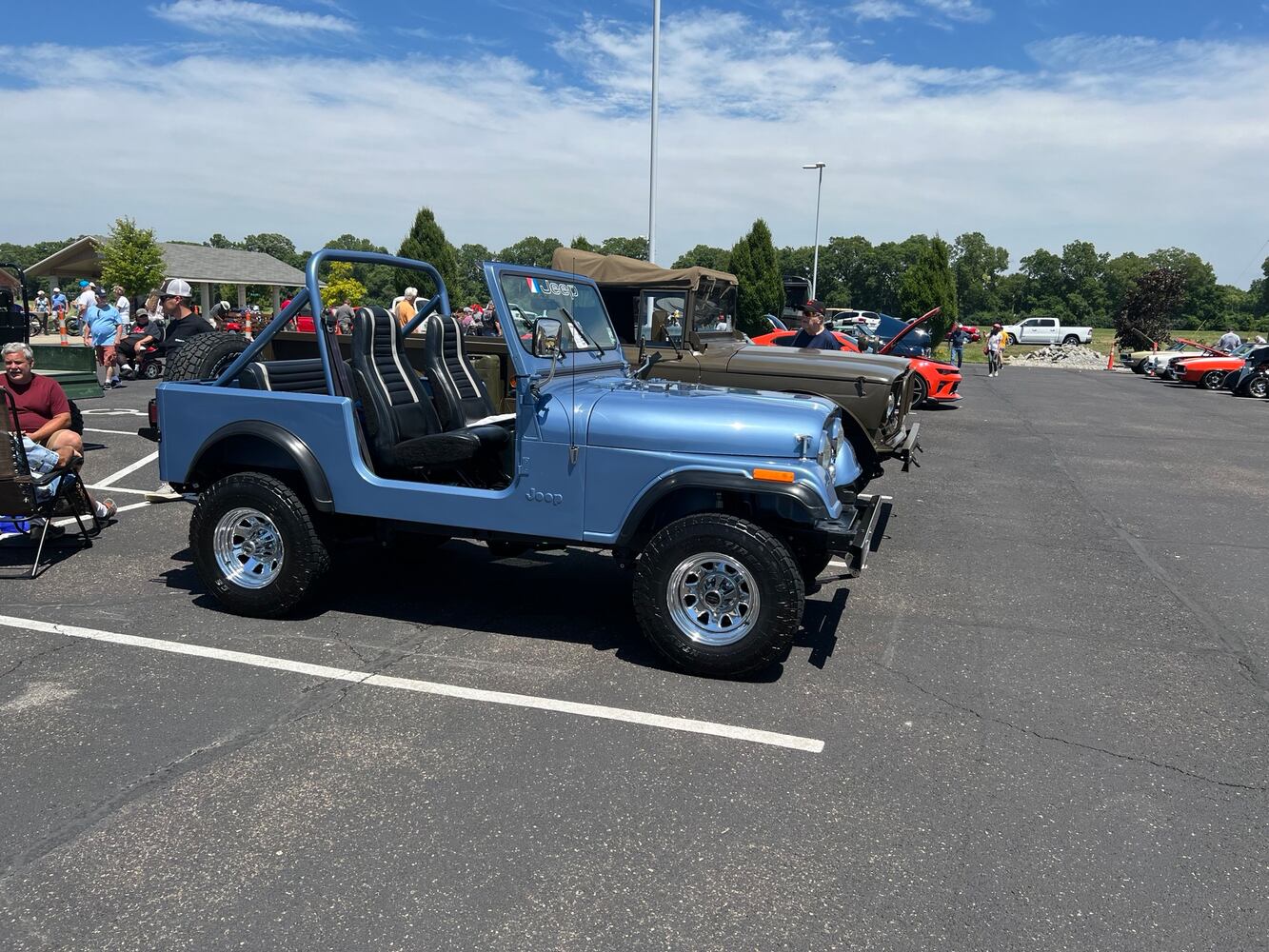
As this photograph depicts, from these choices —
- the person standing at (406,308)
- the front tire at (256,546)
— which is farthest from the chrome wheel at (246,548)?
the person standing at (406,308)

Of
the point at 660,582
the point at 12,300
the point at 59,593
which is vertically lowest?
the point at 59,593

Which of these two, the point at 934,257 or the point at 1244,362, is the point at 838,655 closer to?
the point at 1244,362

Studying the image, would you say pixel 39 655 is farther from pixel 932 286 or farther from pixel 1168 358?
pixel 932 286

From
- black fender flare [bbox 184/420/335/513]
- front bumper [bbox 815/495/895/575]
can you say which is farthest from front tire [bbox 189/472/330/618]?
front bumper [bbox 815/495/895/575]

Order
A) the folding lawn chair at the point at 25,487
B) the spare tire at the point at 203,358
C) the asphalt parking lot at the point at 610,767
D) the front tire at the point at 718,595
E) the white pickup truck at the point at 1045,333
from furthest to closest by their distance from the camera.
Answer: the white pickup truck at the point at 1045,333 → the spare tire at the point at 203,358 → the folding lawn chair at the point at 25,487 → the front tire at the point at 718,595 → the asphalt parking lot at the point at 610,767

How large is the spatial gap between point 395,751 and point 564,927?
1.26m

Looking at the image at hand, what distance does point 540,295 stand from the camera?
525 cm

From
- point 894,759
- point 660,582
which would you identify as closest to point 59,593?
point 660,582

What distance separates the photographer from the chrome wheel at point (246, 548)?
5.04 metres

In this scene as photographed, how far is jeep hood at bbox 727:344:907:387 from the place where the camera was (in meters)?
7.67

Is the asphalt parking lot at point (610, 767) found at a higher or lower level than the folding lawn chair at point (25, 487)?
lower

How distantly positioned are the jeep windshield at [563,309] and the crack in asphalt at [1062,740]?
2.43m

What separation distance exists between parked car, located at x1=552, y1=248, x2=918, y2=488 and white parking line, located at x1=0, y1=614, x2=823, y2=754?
333 cm

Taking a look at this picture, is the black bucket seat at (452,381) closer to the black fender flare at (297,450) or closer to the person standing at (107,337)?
the black fender flare at (297,450)
